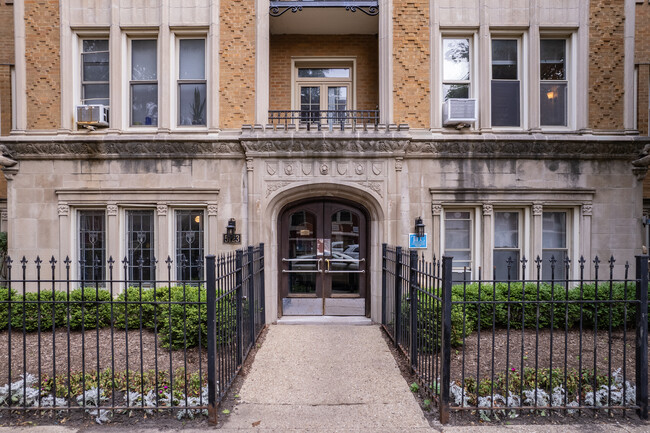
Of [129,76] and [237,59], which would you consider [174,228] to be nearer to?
[129,76]

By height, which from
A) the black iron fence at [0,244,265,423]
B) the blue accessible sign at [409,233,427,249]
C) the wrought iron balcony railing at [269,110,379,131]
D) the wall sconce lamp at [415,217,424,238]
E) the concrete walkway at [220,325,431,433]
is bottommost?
the concrete walkway at [220,325,431,433]

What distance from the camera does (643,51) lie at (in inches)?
376

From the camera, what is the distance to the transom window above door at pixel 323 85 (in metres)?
10.1

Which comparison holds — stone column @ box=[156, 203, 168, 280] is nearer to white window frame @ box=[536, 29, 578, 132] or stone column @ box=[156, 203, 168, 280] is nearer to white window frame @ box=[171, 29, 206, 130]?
white window frame @ box=[171, 29, 206, 130]

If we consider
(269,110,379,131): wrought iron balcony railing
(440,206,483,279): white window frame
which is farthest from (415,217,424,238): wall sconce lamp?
(269,110,379,131): wrought iron balcony railing

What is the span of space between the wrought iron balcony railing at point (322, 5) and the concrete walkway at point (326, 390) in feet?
22.6

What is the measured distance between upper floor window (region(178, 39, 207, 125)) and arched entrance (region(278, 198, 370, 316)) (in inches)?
118

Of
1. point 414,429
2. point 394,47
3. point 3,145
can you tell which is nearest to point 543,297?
point 414,429

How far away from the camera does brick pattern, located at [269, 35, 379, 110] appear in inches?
393

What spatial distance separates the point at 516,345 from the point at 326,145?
16.7 feet

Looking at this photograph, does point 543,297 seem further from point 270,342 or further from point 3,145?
point 3,145

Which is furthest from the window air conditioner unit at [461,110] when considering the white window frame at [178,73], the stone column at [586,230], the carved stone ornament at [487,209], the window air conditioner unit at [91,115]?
the window air conditioner unit at [91,115]

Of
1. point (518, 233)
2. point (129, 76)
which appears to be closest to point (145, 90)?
point (129, 76)

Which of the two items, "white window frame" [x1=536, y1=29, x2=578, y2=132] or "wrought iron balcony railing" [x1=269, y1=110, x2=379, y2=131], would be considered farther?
"white window frame" [x1=536, y1=29, x2=578, y2=132]
